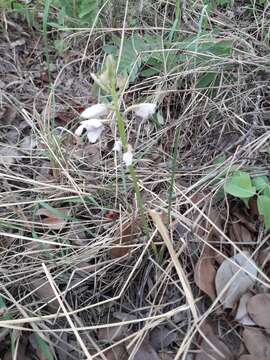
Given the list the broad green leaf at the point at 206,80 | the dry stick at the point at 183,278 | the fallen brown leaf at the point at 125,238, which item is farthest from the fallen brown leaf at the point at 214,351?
the broad green leaf at the point at 206,80

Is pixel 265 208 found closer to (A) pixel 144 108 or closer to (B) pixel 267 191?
(B) pixel 267 191

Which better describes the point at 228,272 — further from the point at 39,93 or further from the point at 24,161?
the point at 39,93

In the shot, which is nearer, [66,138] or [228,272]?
[228,272]

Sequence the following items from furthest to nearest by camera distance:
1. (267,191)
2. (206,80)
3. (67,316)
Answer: (206,80)
(267,191)
(67,316)

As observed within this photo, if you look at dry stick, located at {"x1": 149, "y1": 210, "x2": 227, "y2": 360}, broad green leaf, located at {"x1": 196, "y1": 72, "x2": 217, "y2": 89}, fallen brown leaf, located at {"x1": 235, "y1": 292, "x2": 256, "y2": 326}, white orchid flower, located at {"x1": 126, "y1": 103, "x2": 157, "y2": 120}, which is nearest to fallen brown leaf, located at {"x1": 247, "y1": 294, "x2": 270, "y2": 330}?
fallen brown leaf, located at {"x1": 235, "y1": 292, "x2": 256, "y2": 326}

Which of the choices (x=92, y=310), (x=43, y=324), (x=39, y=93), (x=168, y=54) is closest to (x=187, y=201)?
(x=92, y=310)

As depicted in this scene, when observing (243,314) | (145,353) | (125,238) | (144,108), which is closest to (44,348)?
(145,353)
